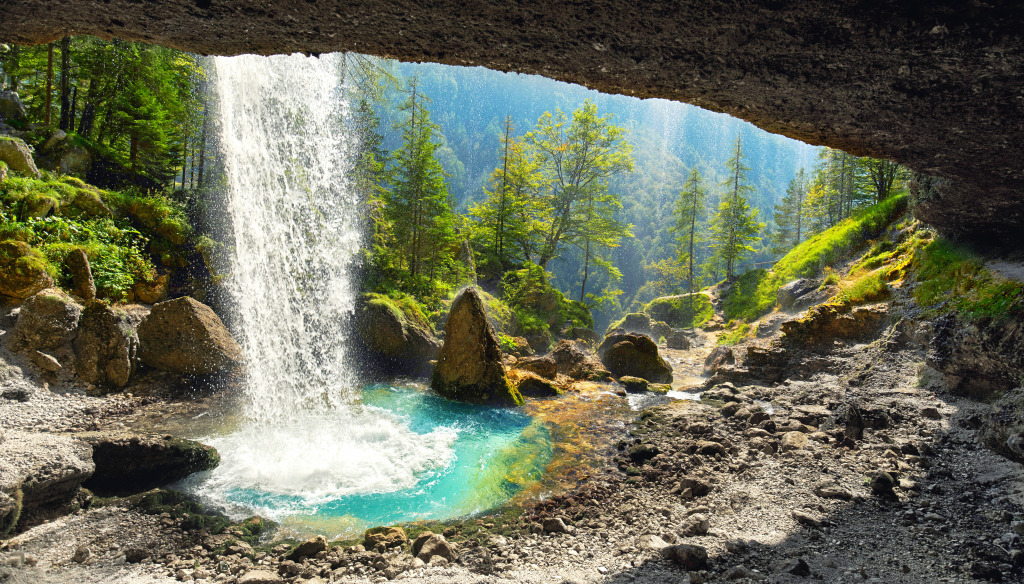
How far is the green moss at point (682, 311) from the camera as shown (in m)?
30.0

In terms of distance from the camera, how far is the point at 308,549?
530 cm

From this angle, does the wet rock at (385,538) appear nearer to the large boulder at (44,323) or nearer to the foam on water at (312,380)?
the foam on water at (312,380)

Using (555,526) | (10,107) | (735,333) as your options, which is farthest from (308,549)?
(735,333)

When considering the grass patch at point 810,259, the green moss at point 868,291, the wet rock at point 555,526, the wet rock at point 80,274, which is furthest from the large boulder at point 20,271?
the grass patch at point 810,259

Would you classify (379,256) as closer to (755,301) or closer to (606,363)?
(606,363)

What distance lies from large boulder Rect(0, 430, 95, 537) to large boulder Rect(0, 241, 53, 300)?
597 centimetres

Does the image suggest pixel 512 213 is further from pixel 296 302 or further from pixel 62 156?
pixel 62 156

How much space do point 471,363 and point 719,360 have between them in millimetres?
11601

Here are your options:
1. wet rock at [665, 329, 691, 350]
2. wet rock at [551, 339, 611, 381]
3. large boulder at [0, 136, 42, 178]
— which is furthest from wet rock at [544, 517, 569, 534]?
wet rock at [665, 329, 691, 350]

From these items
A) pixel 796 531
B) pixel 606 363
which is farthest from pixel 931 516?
pixel 606 363

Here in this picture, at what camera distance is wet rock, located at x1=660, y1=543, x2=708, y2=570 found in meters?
4.53

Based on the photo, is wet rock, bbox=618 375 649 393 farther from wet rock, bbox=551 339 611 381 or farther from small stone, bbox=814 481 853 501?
small stone, bbox=814 481 853 501

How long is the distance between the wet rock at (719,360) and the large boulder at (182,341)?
58.1 ft

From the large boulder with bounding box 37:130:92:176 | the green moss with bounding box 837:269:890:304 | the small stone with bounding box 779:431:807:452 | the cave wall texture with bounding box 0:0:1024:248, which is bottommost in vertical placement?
the small stone with bounding box 779:431:807:452
